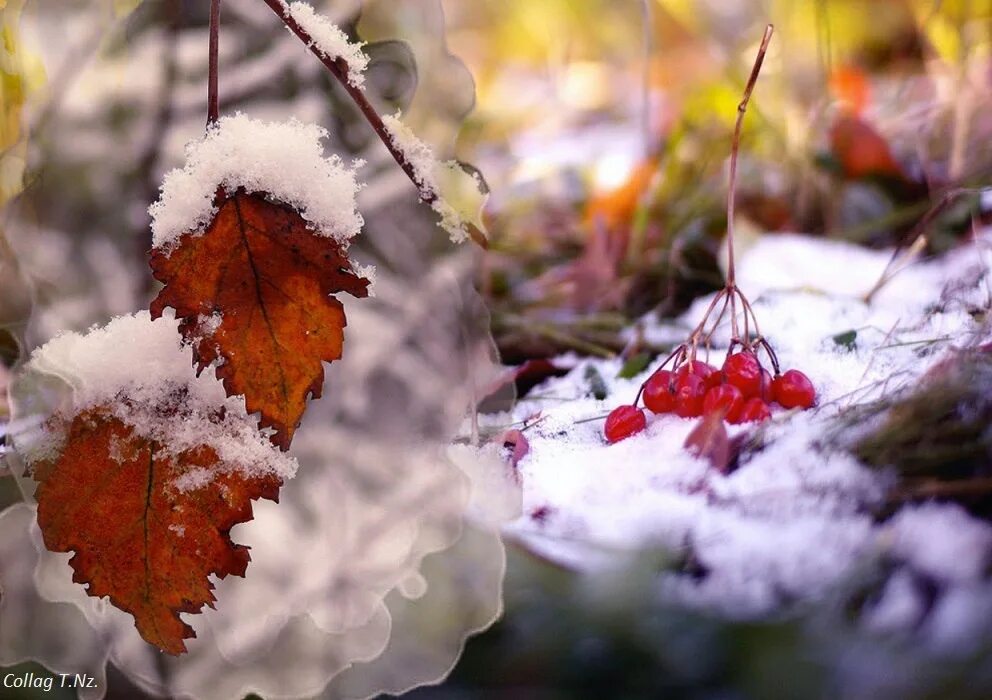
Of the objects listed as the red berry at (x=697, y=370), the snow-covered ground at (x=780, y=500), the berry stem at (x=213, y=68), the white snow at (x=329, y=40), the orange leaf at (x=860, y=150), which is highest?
the orange leaf at (x=860, y=150)

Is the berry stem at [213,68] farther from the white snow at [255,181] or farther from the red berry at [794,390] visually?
the red berry at [794,390]

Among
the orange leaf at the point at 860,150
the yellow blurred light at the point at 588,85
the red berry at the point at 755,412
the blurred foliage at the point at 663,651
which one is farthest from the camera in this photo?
the yellow blurred light at the point at 588,85

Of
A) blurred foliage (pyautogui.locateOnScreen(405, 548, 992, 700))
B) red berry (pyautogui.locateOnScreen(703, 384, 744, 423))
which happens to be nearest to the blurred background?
blurred foliage (pyautogui.locateOnScreen(405, 548, 992, 700))

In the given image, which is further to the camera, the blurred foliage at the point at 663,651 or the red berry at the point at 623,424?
the red berry at the point at 623,424

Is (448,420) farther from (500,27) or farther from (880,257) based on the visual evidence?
(500,27)

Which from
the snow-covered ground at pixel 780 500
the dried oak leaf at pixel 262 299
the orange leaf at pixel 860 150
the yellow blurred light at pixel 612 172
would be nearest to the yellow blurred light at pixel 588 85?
the yellow blurred light at pixel 612 172

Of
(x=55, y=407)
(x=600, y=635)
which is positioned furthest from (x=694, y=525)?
(x=55, y=407)

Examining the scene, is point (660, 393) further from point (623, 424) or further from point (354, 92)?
point (354, 92)

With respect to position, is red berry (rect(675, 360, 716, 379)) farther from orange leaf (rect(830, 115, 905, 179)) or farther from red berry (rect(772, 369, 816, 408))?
orange leaf (rect(830, 115, 905, 179))

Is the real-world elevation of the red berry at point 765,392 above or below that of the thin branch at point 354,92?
below
